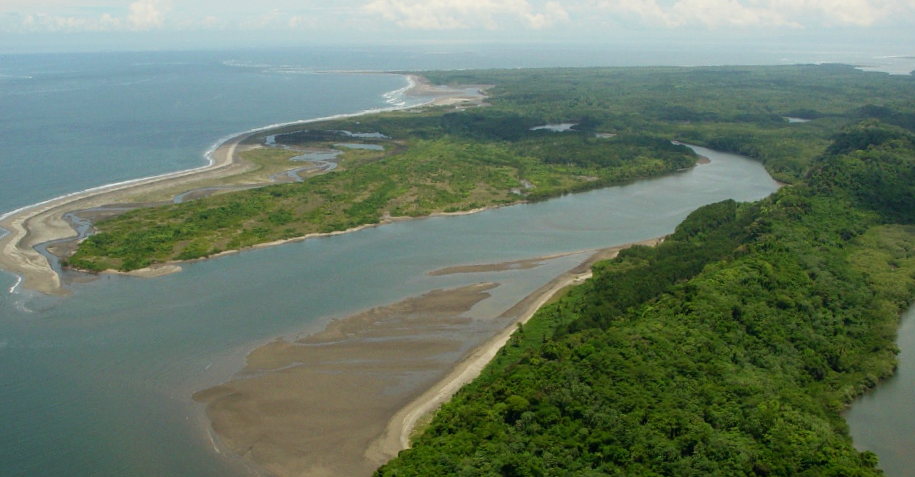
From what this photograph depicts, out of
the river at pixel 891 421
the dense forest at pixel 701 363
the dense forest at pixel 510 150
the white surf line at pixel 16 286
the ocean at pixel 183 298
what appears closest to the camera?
the dense forest at pixel 701 363

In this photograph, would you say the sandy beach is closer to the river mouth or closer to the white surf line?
the river mouth

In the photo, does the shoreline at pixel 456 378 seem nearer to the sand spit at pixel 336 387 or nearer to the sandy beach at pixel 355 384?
the sandy beach at pixel 355 384

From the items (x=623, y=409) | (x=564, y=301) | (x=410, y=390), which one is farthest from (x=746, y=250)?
(x=410, y=390)

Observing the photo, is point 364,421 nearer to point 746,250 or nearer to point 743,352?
point 743,352

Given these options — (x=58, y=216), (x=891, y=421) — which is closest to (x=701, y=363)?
(x=891, y=421)

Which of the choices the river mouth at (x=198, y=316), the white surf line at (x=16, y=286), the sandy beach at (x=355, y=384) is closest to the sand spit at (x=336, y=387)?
the sandy beach at (x=355, y=384)

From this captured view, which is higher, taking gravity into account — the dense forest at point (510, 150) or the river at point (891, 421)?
the dense forest at point (510, 150)
